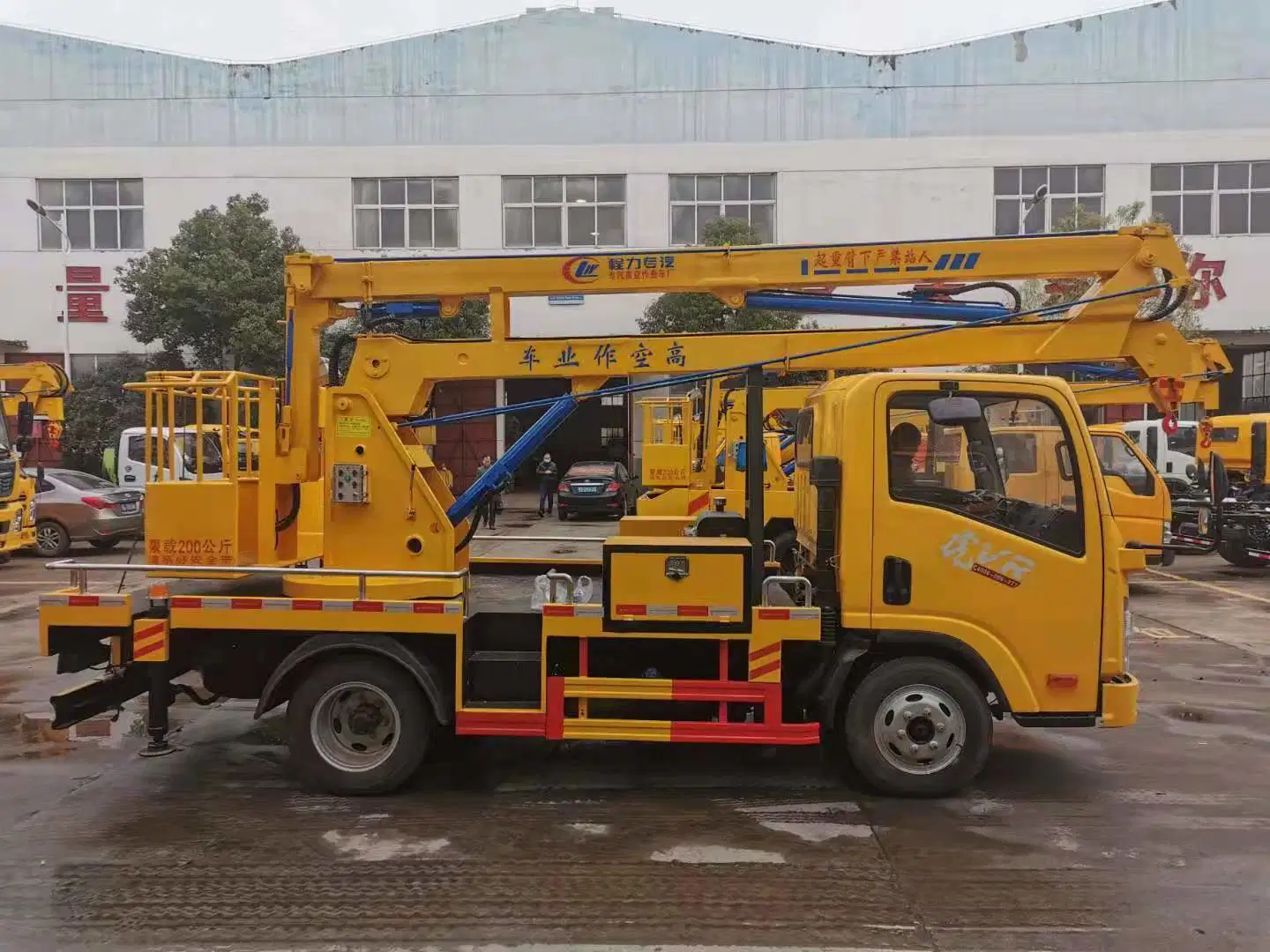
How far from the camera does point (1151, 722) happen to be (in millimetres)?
6707

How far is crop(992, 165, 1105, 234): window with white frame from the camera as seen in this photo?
2712cm

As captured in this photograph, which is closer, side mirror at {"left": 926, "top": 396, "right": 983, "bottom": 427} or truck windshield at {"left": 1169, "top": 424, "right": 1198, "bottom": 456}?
side mirror at {"left": 926, "top": 396, "right": 983, "bottom": 427}

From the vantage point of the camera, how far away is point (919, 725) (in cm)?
500

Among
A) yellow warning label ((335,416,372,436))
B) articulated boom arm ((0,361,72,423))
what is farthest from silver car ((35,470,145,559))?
yellow warning label ((335,416,372,436))

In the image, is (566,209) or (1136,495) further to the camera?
(566,209)

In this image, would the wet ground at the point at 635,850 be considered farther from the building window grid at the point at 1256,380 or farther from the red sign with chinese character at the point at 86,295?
the building window grid at the point at 1256,380

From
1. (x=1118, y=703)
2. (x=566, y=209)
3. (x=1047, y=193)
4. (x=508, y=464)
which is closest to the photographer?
(x=1118, y=703)

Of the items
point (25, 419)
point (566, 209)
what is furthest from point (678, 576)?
point (566, 209)

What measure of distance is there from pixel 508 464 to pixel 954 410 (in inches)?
103

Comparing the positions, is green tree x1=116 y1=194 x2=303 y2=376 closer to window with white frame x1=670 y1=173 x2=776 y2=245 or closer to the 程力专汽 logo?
window with white frame x1=670 y1=173 x2=776 y2=245

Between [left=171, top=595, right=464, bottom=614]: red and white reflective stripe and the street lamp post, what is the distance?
24.1m

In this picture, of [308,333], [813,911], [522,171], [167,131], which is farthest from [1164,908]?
[167,131]

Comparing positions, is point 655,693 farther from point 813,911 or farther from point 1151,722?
point 1151,722

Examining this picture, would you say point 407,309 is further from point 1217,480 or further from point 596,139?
point 596,139
